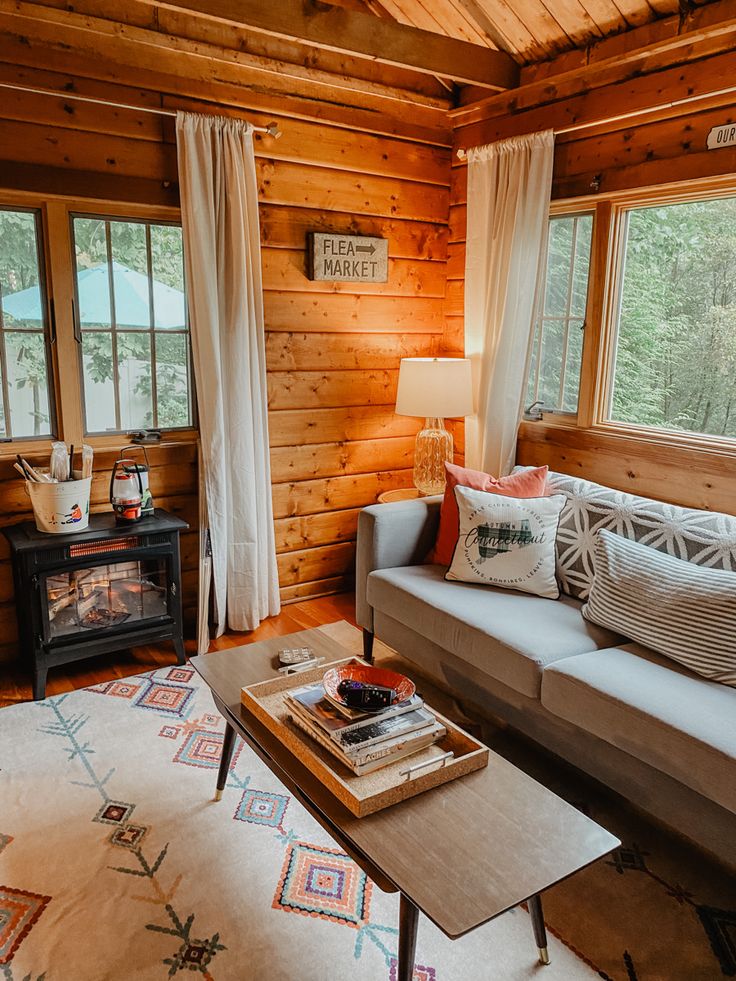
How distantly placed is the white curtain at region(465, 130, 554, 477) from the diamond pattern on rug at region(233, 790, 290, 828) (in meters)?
1.91

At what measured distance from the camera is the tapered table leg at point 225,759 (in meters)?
2.23

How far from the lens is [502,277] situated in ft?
11.7

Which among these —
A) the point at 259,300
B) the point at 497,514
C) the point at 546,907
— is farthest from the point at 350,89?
the point at 546,907

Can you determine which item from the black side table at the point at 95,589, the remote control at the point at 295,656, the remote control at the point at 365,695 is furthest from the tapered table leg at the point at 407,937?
the black side table at the point at 95,589

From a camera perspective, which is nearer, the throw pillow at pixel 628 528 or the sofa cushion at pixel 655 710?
the sofa cushion at pixel 655 710

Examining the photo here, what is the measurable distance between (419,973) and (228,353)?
2436 millimetres

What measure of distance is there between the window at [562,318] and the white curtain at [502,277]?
12 cm

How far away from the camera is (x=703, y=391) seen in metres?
2.98

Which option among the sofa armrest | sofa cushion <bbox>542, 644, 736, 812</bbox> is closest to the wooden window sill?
the sofa armrest

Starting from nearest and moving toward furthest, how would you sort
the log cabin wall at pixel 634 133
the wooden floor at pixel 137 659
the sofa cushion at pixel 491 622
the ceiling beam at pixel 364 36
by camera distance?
the sofa cushion at pixel 491 622, the ceiling beam at pixel 364 36, the log cabin wall at pixel 634 133, the wooden floor at pixel 137 659

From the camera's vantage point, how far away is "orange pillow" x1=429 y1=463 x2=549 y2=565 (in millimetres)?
3035

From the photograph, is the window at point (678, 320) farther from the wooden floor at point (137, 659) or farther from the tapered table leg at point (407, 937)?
the tapered table leg at point (407, 937)

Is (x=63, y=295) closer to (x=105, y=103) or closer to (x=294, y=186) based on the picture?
(x=105, y=103)

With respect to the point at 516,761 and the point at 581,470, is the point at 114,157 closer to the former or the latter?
the point at 581,470
